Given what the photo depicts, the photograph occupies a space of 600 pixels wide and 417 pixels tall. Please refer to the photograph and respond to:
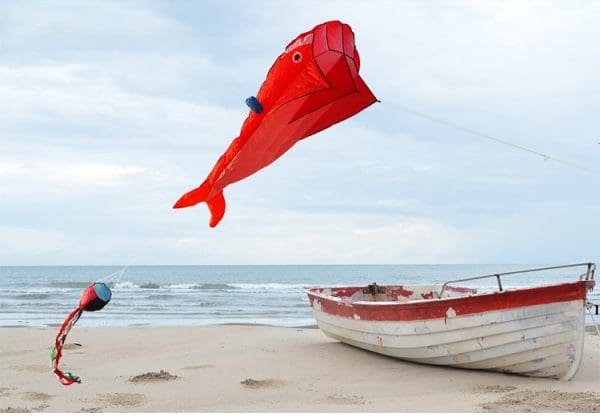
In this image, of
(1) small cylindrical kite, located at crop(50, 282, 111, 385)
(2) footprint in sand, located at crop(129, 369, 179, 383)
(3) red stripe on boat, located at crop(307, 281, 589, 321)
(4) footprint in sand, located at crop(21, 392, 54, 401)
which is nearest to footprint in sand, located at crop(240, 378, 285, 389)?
(2) footprint in sand, located at crop(129, 369, 179, 383)

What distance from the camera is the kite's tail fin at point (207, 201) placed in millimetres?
5727

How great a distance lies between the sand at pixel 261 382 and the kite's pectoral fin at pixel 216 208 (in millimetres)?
2177

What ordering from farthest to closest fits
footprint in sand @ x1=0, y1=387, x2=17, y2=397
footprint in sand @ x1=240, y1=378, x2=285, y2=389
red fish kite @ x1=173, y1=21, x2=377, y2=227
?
footprint in sand @ x1=240, y1=378, x2=285, y2=389 < footprint in sand @ x1=0, y1=387, x2=17, y2=397 < red fish kite @ x1=173, y1=21, x2=377, y2=227

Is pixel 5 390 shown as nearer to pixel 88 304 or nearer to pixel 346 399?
pixel 88 304

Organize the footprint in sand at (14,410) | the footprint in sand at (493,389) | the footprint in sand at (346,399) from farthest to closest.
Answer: the footprint in sand at (493,389) → the footprint in sand at (346,399) → the footprint in sand at (14,410)

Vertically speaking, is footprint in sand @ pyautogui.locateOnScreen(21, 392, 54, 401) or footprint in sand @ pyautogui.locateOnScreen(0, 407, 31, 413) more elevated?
footprint in sand @ pyautogui.locateOnScreen(21, 392, 54, 401)

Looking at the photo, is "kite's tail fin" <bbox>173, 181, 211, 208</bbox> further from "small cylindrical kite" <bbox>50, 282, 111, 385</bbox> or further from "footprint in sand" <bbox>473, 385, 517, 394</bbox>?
"footprint in sand" <bbox>473, 385, 517, 394</bbox>

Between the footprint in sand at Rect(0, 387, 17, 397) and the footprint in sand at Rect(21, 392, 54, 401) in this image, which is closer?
the footprint in sand at Rect(21, 392, 54, 401)

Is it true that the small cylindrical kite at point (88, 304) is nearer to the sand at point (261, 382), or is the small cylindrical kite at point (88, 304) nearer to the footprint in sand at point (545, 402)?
the sand at point (261, 382)

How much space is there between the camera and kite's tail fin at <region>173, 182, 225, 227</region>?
573 centimetres

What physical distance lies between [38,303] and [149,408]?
20116 mm

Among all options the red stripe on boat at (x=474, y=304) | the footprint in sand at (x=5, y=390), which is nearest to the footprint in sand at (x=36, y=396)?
the footprint in sand at (x=5, y=390)

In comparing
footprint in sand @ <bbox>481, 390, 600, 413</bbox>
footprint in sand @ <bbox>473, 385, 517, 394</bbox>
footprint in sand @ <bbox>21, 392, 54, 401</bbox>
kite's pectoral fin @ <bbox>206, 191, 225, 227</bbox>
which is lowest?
footprint in sand @ <bbox>481, 390, 600, 413</bbox>

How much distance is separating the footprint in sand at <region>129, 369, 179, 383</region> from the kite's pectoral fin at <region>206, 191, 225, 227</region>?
10.7 feet
